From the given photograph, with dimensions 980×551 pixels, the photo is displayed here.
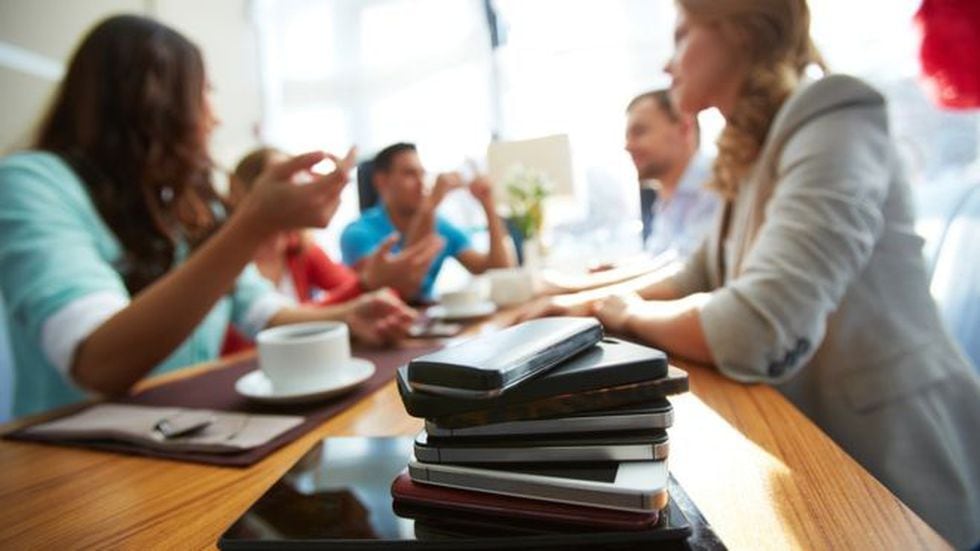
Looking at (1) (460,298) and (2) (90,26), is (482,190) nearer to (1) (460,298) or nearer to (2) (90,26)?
(1) (460,298)

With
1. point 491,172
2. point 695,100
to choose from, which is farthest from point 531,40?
point 695,100

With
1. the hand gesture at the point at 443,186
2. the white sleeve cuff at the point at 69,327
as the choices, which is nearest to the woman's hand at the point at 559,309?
the white sleeve cuff at the point at 69,327

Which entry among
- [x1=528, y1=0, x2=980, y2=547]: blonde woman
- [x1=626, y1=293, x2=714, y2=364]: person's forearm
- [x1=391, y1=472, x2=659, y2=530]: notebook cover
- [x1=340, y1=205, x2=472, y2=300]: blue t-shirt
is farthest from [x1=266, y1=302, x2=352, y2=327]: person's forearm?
[x1=340, y1=205, x2=472, y2=300]: blue t-shirt

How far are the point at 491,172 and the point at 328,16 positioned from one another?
62.0 inches

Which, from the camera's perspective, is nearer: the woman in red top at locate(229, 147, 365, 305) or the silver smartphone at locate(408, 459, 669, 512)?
the silver smartphone at locate(408, 459, 669, 512)

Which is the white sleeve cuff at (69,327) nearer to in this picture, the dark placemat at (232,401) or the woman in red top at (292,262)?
the dark placemat at (232,401)

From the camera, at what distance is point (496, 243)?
1.82 meters

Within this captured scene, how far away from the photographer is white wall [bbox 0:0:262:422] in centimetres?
168

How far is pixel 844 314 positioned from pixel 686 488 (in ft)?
1.52

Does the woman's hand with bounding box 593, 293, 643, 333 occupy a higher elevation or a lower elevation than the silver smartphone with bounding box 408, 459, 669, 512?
lower

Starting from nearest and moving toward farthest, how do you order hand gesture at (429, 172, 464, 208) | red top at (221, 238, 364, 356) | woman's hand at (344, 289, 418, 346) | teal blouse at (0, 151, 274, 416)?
1. teal blouse at (0, 151, 274, 416)
2. woman's hand at (344, 289, 418, 346)
3. hand gesture at (429, 172, 464, 208)
4. red top at (221, 238, 364, 356)

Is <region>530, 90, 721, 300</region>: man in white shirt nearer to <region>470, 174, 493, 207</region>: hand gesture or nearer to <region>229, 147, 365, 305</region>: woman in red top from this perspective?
<region>470, 174, 493, 207</region>: hand gesture

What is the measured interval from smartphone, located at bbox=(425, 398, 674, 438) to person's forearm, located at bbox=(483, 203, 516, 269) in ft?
5.02

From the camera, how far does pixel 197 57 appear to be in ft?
3.04
